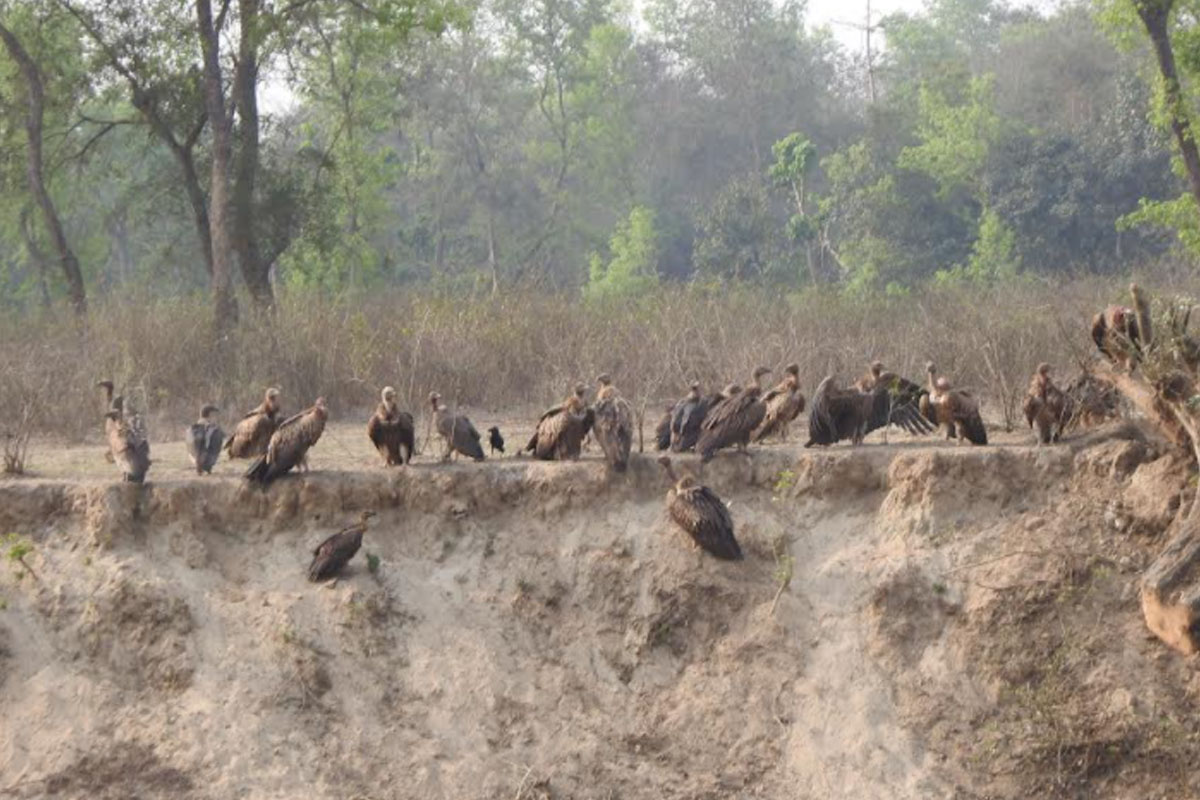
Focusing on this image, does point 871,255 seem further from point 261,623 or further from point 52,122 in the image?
point 261,623

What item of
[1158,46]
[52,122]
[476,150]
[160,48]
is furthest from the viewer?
[476,150]

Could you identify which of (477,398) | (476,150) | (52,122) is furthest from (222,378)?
(476,150)

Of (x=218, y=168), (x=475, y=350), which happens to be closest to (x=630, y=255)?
(x=218, y=168)

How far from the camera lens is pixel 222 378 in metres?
19.2

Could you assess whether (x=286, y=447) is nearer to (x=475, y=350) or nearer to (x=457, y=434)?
(x=457, y=434)

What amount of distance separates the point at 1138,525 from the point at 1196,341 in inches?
56.2

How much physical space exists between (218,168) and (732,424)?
10.2 metres

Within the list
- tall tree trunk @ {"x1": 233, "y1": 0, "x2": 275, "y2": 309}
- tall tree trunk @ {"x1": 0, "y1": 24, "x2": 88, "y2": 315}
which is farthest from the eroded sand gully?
tall tree trunk @ {"x1": 0, "y1": 24, "x2": 88, "y2": 315}

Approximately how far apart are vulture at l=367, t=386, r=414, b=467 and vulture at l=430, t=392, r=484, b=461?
25 cm

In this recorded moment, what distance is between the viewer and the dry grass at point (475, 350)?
712 inches

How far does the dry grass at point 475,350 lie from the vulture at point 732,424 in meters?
3.36

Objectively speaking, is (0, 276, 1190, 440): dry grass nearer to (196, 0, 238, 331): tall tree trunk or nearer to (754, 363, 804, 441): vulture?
(196, 0, 238, 331): tall tree trunk

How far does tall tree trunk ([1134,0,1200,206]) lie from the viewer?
20.0 m

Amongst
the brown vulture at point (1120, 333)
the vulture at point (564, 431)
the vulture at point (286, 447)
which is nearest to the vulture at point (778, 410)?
the vulture at point (564, 431)
